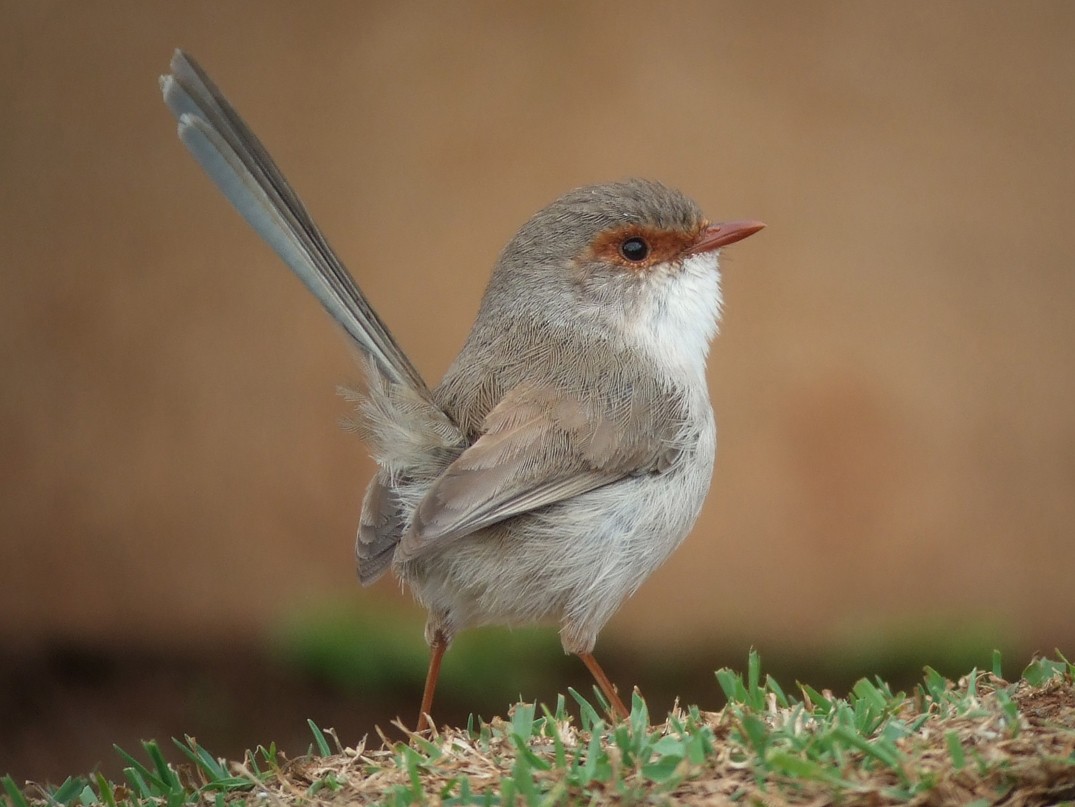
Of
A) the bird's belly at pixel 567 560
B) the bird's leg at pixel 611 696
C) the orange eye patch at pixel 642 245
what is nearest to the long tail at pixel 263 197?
the bird's belly at pixel 567 560

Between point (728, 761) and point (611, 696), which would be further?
point (611, 696)

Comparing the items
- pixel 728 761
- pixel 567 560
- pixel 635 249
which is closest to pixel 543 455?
pixel 567 560

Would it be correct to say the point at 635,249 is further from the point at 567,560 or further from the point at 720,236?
the point at 567,560

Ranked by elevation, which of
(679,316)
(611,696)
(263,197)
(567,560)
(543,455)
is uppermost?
(263,197)

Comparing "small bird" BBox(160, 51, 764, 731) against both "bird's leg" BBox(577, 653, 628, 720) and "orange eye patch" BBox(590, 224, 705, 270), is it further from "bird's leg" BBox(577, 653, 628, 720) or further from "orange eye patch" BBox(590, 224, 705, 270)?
"orange eye patch" BBox(590, 224, 705, 270)

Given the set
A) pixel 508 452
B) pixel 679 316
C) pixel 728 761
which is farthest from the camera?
pixel 679 316

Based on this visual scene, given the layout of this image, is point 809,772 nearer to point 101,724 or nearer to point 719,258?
point 719,258

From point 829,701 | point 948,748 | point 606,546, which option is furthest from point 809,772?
point 606,546
